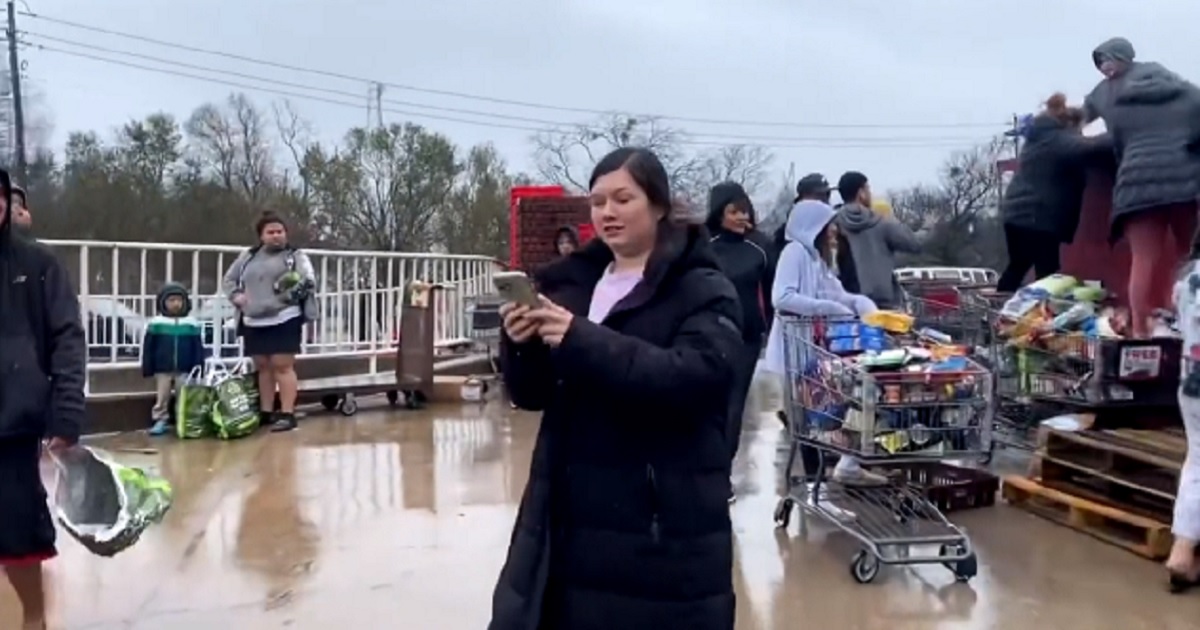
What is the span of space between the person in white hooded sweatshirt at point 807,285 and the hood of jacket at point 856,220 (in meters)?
1.06

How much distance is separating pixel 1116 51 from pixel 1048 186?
1794 mm

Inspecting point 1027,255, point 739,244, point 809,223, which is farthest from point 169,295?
point 1027,255

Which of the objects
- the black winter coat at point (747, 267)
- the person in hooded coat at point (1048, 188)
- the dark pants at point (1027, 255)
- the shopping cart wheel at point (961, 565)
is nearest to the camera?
the shopping cart wheel at point (961, 565)

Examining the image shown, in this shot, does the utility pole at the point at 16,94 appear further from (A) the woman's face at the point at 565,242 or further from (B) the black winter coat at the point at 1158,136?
(B) the black winter coat at the point at 1158,136

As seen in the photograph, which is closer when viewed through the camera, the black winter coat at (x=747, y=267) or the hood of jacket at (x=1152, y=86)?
the black winter coat at (x=747, y=267)

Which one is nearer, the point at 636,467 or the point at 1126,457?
the point at 636,467

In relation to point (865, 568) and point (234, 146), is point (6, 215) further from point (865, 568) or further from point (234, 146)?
point (234, 146)

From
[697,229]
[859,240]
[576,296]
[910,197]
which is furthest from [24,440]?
[910,197]

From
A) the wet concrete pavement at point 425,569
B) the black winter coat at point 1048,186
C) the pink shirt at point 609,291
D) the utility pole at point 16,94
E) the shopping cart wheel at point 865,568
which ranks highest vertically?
the utility pole at point 16,94

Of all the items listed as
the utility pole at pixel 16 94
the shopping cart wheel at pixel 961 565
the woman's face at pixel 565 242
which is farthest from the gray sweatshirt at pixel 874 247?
the utility pole at pixel 16 94

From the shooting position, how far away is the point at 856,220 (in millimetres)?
7711

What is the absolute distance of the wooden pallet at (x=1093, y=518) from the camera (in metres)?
5.73

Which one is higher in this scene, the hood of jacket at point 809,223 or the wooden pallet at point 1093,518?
the hood of jacket at point 809,223

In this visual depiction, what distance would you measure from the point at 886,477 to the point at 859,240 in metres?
1.70
